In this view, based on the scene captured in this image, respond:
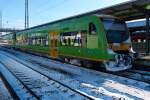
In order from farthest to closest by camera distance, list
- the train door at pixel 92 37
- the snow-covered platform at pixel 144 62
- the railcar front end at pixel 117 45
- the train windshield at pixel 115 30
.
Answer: the snow-covered platform at pixel 144 62 → the train door at pixel 92 37 → the train windshield at pixel 115 30 → the railcar front end at pixel 117 45

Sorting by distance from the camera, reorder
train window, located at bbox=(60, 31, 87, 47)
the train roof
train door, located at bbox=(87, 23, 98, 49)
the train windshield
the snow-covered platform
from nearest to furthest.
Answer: the train windshield → train door, located at bbox=(87, 23, 98, 49) → train window, located at bbox=(60, 31, 87, 47) → the train roof → the snow-covered platform

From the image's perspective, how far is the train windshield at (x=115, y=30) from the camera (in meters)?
14.2

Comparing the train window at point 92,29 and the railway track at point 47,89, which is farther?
the train window at point 92,29

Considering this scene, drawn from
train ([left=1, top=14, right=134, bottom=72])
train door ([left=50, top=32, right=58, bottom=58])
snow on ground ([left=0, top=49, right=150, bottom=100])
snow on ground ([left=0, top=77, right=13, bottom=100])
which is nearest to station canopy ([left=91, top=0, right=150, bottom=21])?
train ([left=1, top=14, right=134, bottom=72])

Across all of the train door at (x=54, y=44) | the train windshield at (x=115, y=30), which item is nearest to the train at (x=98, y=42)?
the train windshield at (x=115, y=30)

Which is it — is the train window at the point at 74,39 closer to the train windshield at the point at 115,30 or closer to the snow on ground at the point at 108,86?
the train windshield at the point at 115,30

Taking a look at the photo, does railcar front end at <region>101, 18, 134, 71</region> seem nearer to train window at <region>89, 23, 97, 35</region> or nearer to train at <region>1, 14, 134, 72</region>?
train at <region>1, 14, 134, 72</region>

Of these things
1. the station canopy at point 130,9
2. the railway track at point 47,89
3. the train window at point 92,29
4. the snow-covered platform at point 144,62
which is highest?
the station canopy at point 130,9

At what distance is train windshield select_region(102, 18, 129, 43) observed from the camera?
1418cm

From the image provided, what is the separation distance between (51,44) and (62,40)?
10.1 feet

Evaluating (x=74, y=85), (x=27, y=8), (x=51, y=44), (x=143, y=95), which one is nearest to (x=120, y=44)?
(x=74, y=85)

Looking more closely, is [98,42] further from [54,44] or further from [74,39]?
[54,44]

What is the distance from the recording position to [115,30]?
1461 centimetres

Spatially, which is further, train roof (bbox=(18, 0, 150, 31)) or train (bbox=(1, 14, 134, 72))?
train roof (bbox=(18, 0, 150, 31))
